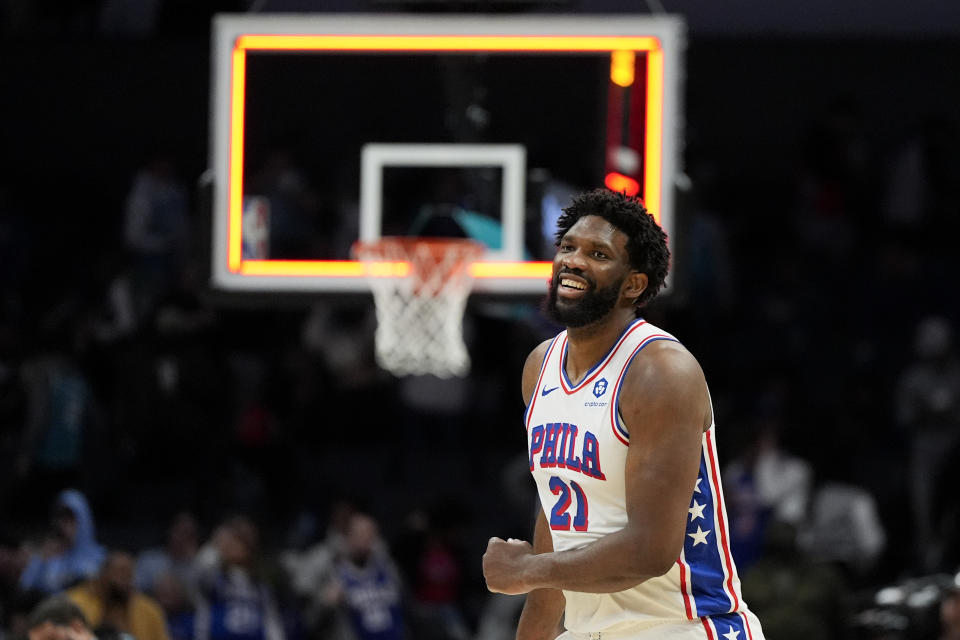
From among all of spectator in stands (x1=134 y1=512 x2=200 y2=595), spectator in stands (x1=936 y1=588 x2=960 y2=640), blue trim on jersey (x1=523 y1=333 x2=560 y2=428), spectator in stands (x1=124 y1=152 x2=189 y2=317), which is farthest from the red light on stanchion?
spectator in stands (x1=124 y1=152 x2=189 y2=317)

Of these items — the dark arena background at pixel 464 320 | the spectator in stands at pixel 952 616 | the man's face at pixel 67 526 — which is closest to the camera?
the spectator in stands at pixel 952 616

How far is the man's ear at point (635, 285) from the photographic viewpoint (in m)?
4.02

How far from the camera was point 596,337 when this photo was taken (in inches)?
159

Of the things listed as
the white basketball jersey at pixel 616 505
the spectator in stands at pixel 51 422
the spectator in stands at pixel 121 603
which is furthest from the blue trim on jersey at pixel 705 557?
the spectator in stands at pixel 51 422

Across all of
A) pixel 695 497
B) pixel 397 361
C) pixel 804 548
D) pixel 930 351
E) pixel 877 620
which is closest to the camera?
pixel 695 497

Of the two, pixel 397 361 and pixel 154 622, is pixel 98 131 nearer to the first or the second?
pixel 154 622

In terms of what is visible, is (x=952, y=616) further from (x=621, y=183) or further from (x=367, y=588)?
(x=367, y=588)

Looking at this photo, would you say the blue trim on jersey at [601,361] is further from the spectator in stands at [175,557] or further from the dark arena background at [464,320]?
the spectator in stands at [175,557]

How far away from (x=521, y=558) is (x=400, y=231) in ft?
14.1

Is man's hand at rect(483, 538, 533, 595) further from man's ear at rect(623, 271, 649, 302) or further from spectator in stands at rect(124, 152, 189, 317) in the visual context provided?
spectator in stands at rect(124, 152, 189, 317)

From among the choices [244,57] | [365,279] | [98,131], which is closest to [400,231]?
[365,279]

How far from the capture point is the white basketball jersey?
3.93 m

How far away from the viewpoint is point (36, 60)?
16.2 metres

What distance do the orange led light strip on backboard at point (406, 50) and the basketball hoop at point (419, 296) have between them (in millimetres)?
110
